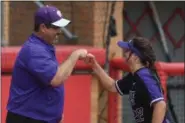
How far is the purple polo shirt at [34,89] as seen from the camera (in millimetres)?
4328

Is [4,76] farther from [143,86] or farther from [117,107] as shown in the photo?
[143,86]

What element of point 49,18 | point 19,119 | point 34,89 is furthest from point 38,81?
point 49,18

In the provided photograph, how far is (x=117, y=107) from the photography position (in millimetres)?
6109

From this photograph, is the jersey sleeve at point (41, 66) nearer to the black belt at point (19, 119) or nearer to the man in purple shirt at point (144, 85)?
the black belt at point (19, 119)

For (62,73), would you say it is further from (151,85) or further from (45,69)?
(151,85)

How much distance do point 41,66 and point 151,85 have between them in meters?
0.85

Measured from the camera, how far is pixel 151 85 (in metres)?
4.48

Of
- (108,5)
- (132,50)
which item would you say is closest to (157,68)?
(132,50)

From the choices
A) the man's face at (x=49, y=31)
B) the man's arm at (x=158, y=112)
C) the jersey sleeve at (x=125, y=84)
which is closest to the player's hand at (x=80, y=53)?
the man's face at (x=49, y=31)

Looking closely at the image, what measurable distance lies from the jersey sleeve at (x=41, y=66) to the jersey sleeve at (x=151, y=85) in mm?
688

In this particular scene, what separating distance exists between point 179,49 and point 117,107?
11.2 ft

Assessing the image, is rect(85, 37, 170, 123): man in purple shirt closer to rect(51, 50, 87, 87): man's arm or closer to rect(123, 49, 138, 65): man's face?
rect(123, 49, 138, 65): man's face

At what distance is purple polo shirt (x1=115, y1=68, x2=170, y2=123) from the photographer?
446cm

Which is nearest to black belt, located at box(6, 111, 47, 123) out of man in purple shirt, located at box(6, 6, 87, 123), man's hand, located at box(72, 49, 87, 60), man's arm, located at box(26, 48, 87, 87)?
man in purple shirt, located at box(6, 6, 87, 123)
